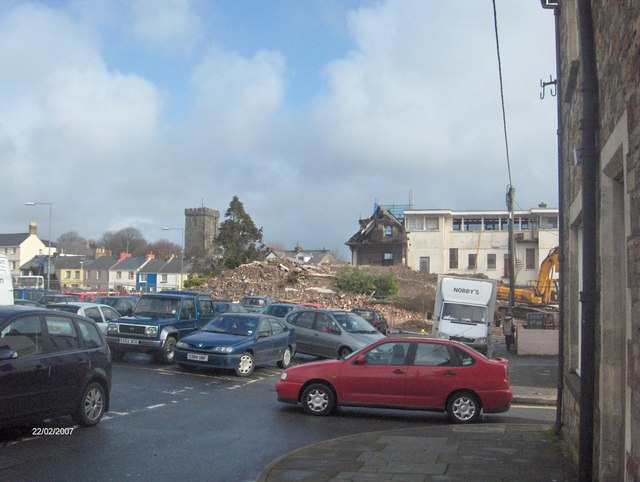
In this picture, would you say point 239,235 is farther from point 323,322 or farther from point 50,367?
point 50,367

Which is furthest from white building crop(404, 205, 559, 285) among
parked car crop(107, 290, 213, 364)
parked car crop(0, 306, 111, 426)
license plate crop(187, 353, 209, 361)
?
parked car crop(0, 306, 111, 426)

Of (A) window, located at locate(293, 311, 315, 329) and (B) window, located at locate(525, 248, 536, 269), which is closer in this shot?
(A) window, located at locate(293, 311, 315, 329)

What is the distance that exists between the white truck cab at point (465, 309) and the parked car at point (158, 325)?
8685 millimetres

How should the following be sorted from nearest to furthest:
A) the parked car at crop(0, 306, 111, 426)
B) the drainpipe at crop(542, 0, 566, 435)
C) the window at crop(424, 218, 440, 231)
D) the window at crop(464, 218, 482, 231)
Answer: the parked car at crop(0, 306, 111, 426) < the drainpipe at crop(542, 0, 566, 435) < the window at crop(424, 218, 440, 231) < the window at crop(464, 218, 482, 231)

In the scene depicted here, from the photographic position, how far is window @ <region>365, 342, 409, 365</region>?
1229 centimetres

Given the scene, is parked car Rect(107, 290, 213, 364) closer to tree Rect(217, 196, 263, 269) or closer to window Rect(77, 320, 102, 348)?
window Rect(77, 320, 102, 348)

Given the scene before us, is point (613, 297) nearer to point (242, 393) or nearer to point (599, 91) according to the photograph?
point (599, 91)

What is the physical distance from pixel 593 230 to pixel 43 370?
676 centimetres

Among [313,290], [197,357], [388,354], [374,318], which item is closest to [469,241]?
[313,290]

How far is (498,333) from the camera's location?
136 feet

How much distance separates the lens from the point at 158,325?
737 inches

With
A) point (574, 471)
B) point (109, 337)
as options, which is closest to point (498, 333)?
point (109, 337)

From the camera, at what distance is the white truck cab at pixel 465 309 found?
24.7 meters
